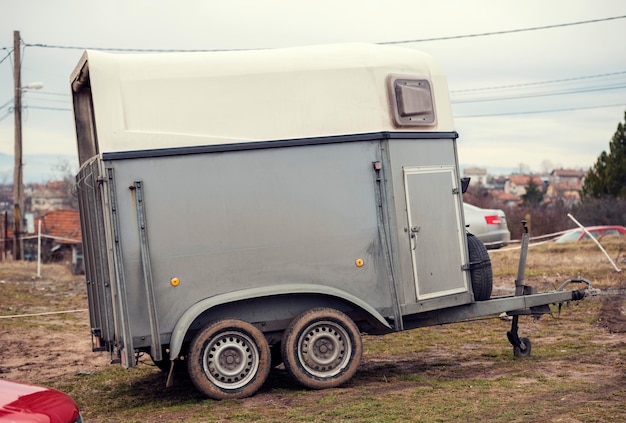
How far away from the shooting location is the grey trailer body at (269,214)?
908 centimetres

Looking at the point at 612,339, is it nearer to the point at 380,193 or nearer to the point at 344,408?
the point at 380,193

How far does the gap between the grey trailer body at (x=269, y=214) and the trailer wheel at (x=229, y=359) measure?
0.01m

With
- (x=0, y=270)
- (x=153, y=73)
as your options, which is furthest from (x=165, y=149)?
(x=0, y=270)

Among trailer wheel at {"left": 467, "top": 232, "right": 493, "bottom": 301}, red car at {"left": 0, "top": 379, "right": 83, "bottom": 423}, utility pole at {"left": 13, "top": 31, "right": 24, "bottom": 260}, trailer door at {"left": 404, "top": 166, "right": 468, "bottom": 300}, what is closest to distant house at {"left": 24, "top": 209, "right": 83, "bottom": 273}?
utility pole at {"left": 13, "top": 31, "right": 24, "bottom": 260}

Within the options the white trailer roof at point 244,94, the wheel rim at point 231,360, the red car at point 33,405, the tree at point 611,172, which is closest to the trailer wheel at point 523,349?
the white trailer roof at point 244,94

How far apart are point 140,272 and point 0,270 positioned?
21451 mm

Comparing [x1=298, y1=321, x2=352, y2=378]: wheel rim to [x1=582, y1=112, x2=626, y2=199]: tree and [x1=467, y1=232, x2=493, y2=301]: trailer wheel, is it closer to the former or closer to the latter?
[x1=467, y1=232, x2=493, y2=301]: trailer wheel

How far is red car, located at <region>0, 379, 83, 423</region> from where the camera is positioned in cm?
593

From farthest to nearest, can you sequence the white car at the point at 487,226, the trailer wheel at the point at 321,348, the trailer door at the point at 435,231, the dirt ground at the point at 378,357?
the white car at the point at 487,226 → the trailer door at the point at 435,231 → the dirt ground at the point at 378,357 → the trailer wheel at the point at 321,348

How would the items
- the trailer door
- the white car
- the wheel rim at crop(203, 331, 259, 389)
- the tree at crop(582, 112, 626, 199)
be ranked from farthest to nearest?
the tree at crop(582, 112, 626, 199), the white car, the trailer door, the wheel rim at crop(203, 331, 259, 389)

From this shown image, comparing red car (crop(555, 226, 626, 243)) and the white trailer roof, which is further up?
the white trailer roof

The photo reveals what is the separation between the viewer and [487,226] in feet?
79.0

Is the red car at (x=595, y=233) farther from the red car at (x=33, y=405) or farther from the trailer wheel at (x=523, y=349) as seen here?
the red car at (x=33, y=405)

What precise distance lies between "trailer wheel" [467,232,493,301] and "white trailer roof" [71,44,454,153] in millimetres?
1485
